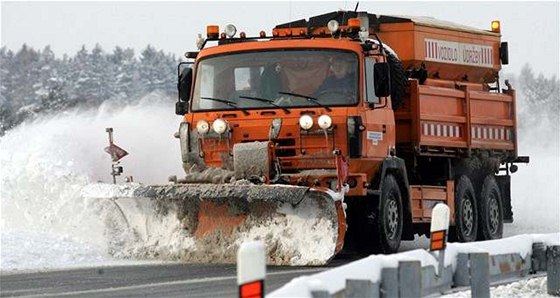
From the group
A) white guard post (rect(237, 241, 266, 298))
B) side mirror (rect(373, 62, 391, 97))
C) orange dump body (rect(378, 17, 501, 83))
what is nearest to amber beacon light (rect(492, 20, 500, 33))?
orange dump body (rect(378, 17, 501, 83))

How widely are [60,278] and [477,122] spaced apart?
791 centimetres

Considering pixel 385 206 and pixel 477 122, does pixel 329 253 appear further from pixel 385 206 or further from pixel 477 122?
pixel 477 122

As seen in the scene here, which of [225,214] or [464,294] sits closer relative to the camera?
[464,294]

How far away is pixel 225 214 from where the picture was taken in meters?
17.2

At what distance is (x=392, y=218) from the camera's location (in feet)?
60.6

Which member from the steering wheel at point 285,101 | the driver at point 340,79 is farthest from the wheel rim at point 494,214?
the steering wheel at point 285,101

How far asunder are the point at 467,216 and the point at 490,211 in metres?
0.96

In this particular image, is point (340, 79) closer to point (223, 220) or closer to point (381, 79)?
point (381, 79)

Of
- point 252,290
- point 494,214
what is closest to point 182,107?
point 494,214

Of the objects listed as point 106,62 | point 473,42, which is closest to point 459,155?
point 473,42

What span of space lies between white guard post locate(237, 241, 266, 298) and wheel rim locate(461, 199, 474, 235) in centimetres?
1391

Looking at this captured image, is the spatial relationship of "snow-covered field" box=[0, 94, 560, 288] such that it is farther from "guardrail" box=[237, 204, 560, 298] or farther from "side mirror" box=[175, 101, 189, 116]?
"guardrail" box=[237, 204, 560, 298]

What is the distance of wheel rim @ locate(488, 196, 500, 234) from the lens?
22.3 metres

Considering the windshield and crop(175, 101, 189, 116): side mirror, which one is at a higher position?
the windshield
